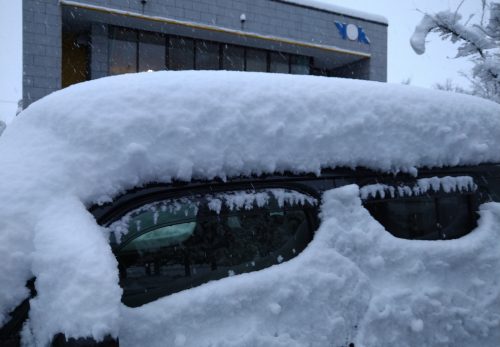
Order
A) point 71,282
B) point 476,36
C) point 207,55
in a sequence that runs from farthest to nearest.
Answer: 1. point 207,55
2. point 476,36
3. point 71,282

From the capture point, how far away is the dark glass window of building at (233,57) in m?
17.0

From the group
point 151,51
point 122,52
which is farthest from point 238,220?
point 151,51

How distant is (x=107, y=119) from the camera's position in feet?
3.76

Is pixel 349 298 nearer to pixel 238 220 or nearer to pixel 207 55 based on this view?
pixel 238 220

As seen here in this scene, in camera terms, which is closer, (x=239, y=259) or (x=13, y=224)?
(x=13, y=224)

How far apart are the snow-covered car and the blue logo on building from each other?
709 inches

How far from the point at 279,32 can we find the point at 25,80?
9485 millimetres

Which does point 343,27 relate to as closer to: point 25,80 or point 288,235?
point 25,80

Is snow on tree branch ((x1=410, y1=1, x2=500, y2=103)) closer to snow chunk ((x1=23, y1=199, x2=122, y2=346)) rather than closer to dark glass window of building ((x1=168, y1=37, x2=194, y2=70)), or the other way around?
snow chunk ((x1=23, y1=199, x2=122, y2=346))

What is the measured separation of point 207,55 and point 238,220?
1623cm

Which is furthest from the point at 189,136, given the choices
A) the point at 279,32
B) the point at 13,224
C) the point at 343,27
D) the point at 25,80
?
the point at 343,27

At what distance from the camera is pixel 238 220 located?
1288 millimetres

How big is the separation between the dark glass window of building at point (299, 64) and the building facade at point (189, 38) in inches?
1.7

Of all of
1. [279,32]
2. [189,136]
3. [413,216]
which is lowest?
[413,216]
